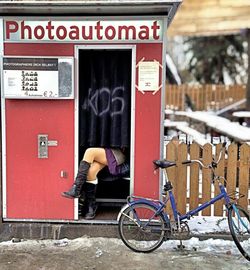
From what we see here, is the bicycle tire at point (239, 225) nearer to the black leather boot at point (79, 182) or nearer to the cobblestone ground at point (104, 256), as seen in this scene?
the cobblestone ground at point (104, 256)

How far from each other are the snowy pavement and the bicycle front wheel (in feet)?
0.33

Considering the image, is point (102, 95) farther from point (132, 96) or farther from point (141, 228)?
point (141, 228)

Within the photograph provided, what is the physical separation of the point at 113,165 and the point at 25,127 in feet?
3.83

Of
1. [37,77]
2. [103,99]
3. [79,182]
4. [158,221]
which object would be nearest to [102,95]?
[103,99]

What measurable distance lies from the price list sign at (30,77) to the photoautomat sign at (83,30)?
0.88ft

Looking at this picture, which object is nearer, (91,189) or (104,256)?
(104,256)

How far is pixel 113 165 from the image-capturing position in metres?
5.18

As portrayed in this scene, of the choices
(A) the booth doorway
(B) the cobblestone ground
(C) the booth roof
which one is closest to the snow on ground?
(B) the cobblestone ground

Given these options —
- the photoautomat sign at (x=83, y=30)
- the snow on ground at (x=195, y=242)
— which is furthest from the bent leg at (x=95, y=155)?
the photoautomat sign at (x=83, y=30)

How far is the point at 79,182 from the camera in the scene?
490 cm

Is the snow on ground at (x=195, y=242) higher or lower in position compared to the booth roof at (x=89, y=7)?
lower

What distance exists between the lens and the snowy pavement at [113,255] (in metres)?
4.30

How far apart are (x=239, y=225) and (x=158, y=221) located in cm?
89

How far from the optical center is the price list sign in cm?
482
